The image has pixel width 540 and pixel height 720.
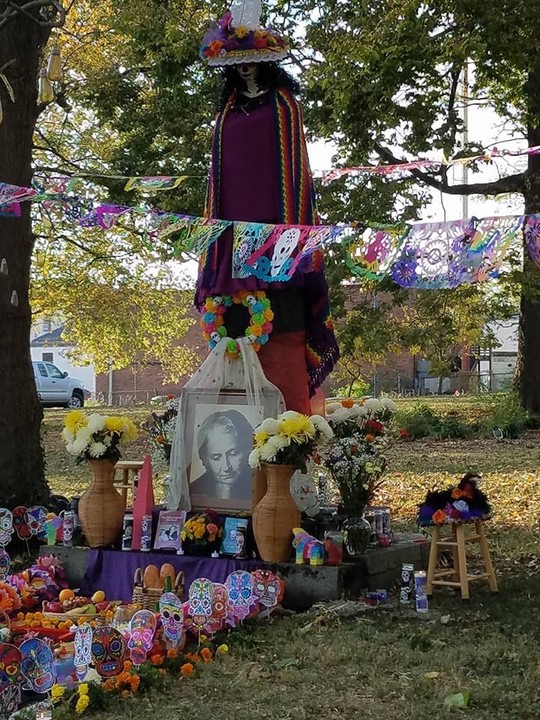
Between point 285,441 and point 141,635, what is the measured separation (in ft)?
5.83

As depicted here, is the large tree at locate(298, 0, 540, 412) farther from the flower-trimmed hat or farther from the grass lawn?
the grass lawn

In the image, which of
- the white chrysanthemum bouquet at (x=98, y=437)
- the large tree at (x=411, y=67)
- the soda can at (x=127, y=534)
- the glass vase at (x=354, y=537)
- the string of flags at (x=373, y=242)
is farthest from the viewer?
the large tree at (x=411, y=67)

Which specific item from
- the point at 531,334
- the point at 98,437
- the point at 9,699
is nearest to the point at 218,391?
the point at 98,437

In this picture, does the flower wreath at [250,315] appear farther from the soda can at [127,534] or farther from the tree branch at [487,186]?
the tree branch at [487,186]

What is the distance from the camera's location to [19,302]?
8984mm

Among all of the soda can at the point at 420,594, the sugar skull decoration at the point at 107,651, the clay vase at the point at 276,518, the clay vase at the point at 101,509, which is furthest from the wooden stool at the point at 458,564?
the sugar skull decoration at the point at 107,651

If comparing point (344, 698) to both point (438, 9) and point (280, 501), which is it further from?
point (438, 9)

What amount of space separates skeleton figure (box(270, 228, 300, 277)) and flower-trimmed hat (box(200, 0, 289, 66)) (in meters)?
1.87

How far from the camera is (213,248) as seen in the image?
783 cm

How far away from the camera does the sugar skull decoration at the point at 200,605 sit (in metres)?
5.73

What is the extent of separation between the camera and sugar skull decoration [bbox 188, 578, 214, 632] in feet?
18.8

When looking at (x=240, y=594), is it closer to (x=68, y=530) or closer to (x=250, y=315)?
(x=68, y=530)

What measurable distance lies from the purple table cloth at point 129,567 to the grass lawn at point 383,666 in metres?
0.62

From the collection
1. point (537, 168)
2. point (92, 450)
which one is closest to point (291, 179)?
point (92, 450)
